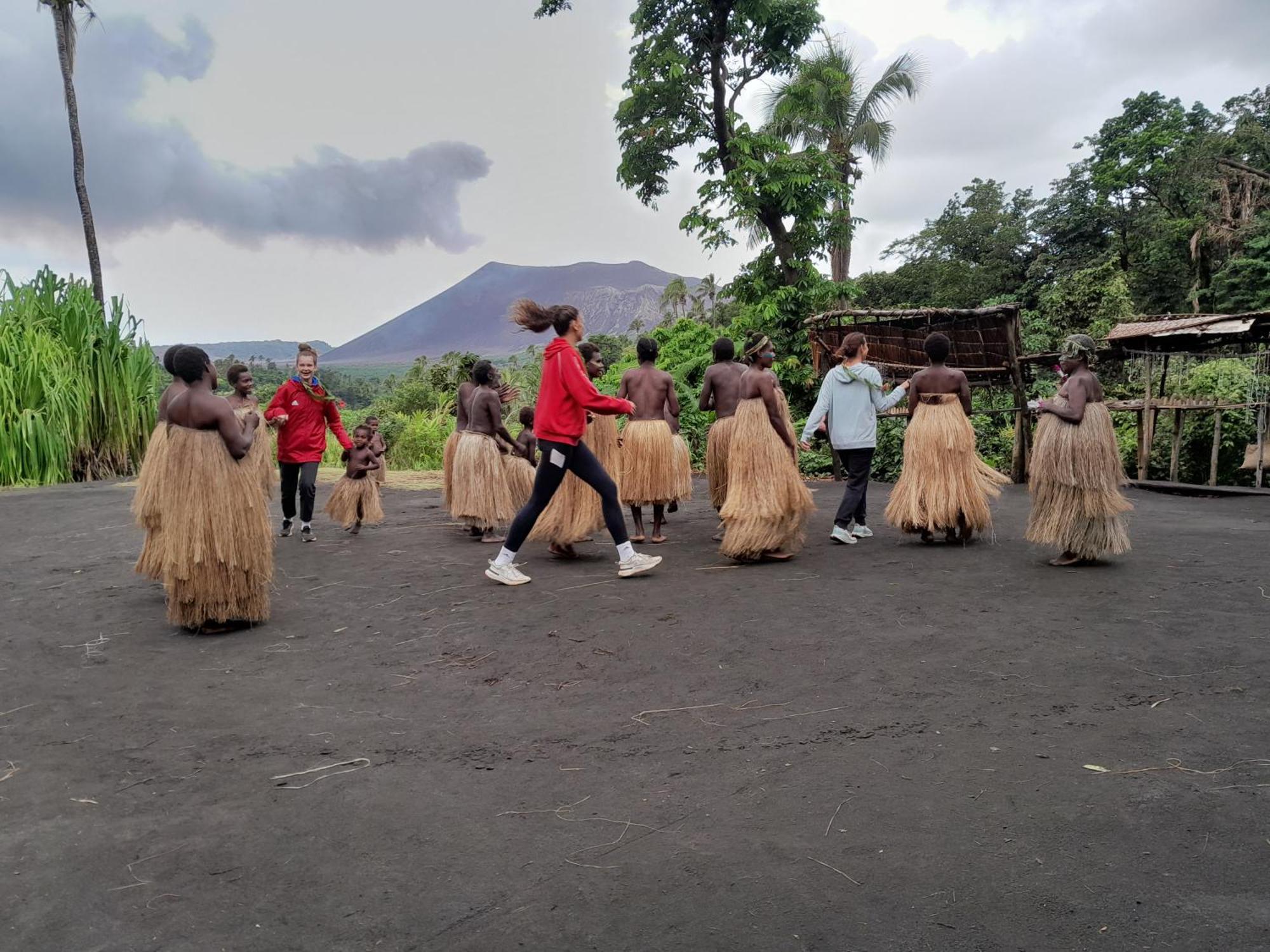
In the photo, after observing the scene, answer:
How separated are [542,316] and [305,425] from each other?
2.67m

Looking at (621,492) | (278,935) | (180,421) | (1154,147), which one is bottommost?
(278,935)

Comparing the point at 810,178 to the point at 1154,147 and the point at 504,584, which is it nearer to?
the point at 504,584

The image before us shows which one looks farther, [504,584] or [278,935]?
[504,584]

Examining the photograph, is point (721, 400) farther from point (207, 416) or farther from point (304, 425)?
point (207, 416)

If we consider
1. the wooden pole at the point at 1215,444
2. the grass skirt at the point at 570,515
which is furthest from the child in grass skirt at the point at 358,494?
the wooden pole at the point at 1215,444

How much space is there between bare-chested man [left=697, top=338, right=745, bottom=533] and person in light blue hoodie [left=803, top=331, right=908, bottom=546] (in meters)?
0.69

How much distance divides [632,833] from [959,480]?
5253 mm

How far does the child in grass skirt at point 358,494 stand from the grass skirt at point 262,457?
1.11 meters

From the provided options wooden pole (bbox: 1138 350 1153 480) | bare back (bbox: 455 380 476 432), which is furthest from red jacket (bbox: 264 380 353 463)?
wooden pole (bbox: 1138 350 1153 480)

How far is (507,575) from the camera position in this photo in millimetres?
6062

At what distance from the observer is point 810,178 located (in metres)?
15.1

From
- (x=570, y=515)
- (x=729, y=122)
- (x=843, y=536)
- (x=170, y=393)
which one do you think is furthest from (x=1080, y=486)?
(x=729, y=122)

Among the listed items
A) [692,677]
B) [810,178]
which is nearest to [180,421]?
[692,677]

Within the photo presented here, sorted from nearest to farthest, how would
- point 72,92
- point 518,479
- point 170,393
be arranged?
point 170,393, point 518,479, point 72,92
